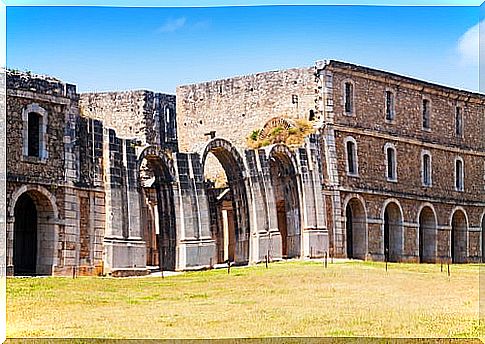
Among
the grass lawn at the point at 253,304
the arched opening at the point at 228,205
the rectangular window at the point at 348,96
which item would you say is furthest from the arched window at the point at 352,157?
the grass lawn at the point at 253,304

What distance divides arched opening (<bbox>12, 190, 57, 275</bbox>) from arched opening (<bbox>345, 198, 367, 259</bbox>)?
1350 cm

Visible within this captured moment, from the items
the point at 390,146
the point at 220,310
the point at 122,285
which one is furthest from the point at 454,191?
the point at 220,310

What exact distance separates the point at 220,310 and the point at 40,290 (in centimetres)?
520

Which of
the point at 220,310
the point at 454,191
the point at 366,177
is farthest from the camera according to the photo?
the point at 454,191

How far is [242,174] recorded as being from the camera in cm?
3700

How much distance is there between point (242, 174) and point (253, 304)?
1362 cm

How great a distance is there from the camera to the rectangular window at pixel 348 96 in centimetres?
4106

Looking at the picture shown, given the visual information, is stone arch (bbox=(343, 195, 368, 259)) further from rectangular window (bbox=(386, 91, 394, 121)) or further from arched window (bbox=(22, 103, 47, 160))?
arched window (bbox=(22, 103, 47, 160))

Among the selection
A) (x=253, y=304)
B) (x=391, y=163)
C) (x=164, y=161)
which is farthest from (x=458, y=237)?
(x=253, y=304)

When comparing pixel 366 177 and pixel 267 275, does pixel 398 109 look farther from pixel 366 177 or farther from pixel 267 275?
pixel 267 275

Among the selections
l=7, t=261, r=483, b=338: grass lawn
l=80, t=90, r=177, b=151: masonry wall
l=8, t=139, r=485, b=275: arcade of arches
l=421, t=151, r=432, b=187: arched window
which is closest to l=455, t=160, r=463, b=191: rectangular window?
l=8, t=139, r=485, b=275: arcade of arches

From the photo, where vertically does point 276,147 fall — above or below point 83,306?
above

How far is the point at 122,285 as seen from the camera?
27.8 m

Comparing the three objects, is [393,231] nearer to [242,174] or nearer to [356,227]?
[356,227]
